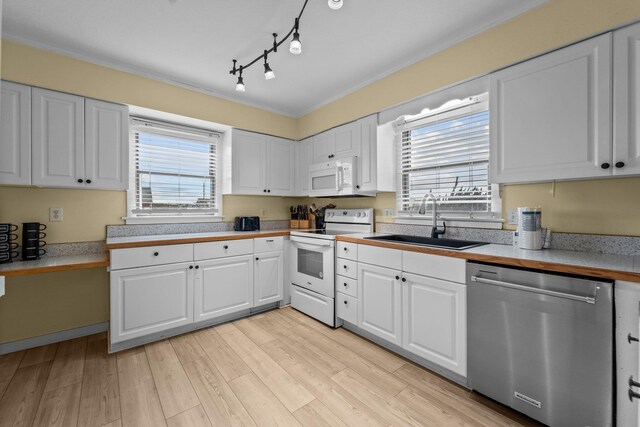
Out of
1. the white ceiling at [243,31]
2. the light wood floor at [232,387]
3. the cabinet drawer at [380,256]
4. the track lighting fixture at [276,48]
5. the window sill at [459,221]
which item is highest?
the white ceiling at [243,31]

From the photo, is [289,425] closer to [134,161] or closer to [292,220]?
[292,220]

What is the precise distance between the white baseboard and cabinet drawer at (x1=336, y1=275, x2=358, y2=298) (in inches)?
89.8

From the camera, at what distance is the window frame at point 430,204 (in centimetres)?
227

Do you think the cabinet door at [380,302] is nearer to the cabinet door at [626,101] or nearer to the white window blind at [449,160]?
the white window blind at [449,160]

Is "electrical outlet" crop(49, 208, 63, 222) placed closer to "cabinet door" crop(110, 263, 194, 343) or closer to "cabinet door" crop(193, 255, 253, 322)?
"cabinet door" crop(110, 263, 194, 343)

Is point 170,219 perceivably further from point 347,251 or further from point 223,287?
point 347,251

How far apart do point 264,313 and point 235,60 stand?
2.58 meters

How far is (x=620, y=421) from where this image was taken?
1.34 m

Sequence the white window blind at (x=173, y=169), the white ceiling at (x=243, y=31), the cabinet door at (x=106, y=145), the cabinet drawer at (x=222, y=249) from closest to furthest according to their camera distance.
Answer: the white ceiling at (x=243, y=31) → the cabinet door at (x=106, y=145) → the cabinet drawer at (x=222, y=249) → the white window blind at (x=173, y=169)

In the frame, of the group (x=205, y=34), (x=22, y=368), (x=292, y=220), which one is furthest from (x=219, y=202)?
(x=22, y=368)

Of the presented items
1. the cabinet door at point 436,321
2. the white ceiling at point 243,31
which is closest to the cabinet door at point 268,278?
the cabinet door at point 436,321

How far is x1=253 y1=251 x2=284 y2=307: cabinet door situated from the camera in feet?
10.3

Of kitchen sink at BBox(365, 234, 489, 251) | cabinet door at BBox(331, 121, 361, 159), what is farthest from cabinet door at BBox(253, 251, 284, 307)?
cabinet door at BBox(331, 121, 361, 159)

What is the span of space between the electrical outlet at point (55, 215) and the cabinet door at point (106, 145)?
15.3 inches
